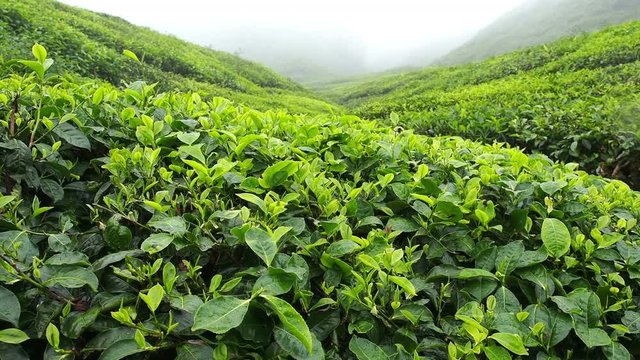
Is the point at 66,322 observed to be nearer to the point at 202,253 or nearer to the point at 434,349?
the point at 202,253

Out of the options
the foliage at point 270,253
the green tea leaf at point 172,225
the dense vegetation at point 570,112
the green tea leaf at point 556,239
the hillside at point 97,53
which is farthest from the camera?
the hillside at point 97,53

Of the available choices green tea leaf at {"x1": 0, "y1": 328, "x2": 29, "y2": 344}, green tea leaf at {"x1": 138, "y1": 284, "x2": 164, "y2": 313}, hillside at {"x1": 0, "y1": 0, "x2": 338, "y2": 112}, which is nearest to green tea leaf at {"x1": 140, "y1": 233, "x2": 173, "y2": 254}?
green tea leaf at {"x1": 138, "y1": 284, "x2": 164, "y2": 313}

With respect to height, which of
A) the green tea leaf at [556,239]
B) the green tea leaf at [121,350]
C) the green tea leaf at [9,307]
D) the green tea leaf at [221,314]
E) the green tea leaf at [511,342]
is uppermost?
the green tea leaf at [556,239]

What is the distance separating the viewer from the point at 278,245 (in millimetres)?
1501

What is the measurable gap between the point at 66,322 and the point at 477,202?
161cm

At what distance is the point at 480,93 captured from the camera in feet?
32.2

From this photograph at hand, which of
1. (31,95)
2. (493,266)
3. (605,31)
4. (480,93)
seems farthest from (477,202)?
(605,31)

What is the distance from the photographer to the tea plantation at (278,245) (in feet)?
4.12

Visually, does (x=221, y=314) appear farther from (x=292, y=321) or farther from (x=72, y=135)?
(x=72, y=135)

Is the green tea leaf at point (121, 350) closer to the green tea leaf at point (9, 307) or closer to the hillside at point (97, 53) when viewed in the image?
the green tea leaf at point (9, 307)

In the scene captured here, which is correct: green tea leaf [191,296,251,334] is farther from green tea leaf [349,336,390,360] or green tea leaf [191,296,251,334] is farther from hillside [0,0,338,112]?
hillside [0,0,338,112]

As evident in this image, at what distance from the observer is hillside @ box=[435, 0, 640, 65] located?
3100 inches

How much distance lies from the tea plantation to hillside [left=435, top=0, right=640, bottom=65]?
8105 centimetres

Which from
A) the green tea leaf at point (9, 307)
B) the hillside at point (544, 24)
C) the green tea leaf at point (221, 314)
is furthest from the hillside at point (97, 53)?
the hillside at point (544, 24)
